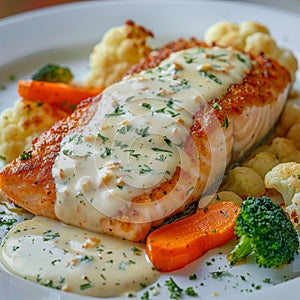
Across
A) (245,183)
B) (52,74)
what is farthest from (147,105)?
(52,74)

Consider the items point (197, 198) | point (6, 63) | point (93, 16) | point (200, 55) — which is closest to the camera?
point (197, 198)

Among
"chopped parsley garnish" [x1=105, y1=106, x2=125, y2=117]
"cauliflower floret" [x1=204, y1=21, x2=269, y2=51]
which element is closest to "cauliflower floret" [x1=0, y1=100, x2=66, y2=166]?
"chopped parsley garnish" [x1=105, y1=106, x2=125, y2=117]

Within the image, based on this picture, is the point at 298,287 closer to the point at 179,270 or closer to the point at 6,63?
the point at 179,270

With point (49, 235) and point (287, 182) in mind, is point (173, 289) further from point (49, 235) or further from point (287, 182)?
point (287, 182)

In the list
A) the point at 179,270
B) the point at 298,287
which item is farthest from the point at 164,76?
the point at 298,287

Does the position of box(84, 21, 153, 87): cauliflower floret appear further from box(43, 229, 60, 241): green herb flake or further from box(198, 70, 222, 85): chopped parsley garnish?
box(43, 229, 60, 241): green herb flake
